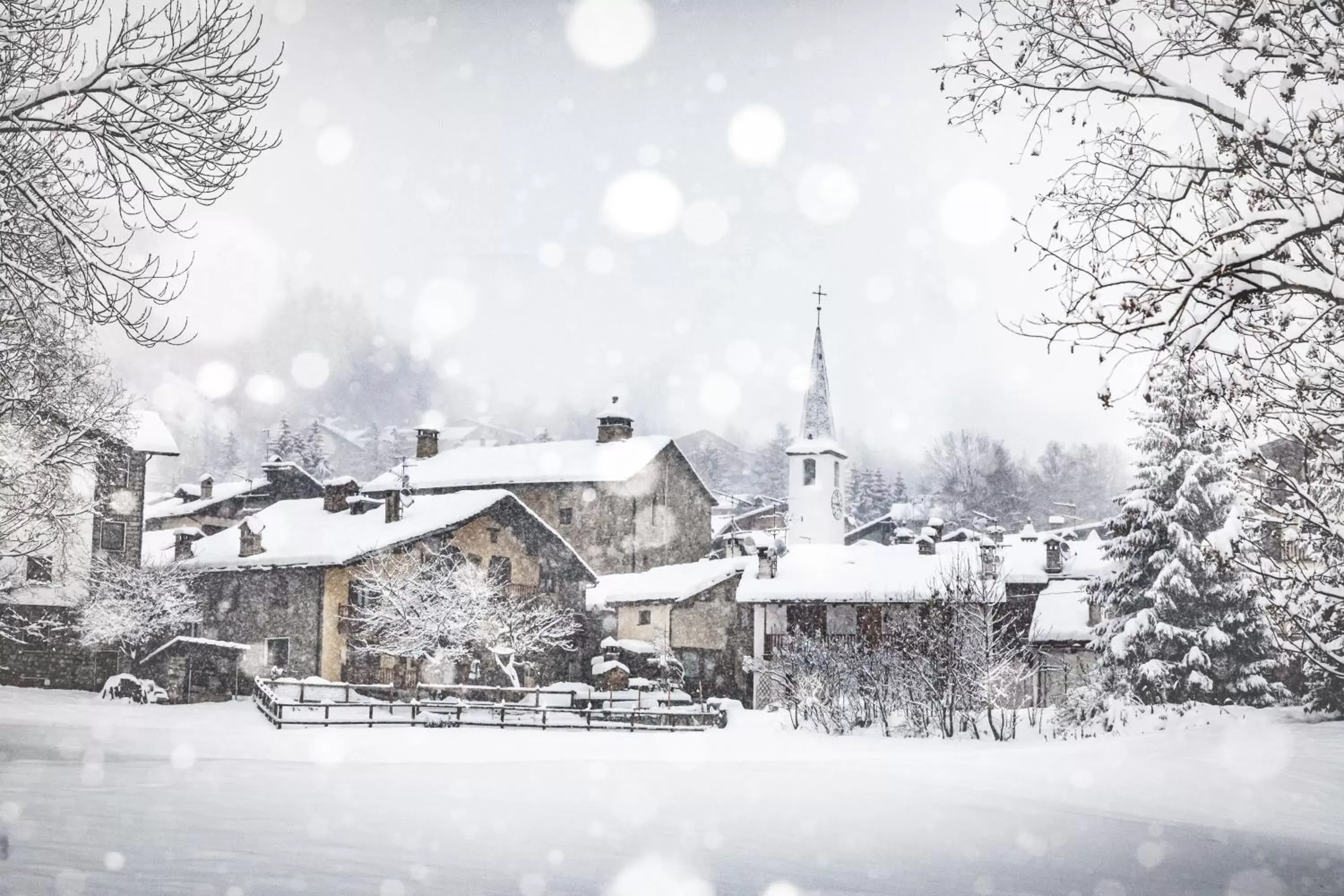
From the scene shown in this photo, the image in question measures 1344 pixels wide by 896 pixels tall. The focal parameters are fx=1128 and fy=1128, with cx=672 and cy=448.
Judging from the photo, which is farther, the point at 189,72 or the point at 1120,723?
the point at 1120,723

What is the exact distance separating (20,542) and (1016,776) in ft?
58.8

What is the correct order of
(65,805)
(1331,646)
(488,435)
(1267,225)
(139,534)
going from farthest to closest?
(488,435) → (139,534) → (65,805) → (1331,646) → (1267,225)

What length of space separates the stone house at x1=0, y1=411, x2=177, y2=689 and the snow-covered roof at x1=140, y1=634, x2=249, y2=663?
376 cm

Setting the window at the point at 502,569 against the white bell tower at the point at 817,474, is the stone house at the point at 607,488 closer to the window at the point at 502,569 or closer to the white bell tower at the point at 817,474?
the white bell tower at the point at 817,474

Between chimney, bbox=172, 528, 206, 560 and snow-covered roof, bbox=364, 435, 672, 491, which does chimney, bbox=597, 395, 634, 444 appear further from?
chimney, bbox=172, 528, 206, 560

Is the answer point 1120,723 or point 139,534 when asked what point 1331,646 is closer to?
point 1120,723

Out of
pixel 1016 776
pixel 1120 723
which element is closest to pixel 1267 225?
pixel 1016 776

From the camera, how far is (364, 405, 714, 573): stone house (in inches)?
2269

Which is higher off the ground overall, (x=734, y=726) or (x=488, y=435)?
(x=488, y=435)

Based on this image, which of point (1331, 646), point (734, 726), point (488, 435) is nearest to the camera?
point (1331, 646)

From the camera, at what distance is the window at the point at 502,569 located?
41875mm

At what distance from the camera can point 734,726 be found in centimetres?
3256

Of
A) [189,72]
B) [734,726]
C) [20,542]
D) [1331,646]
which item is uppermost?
[189,72]

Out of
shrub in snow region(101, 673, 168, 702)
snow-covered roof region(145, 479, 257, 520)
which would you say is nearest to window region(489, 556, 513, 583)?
shrub in snow region(101, 673, 168, 702)
